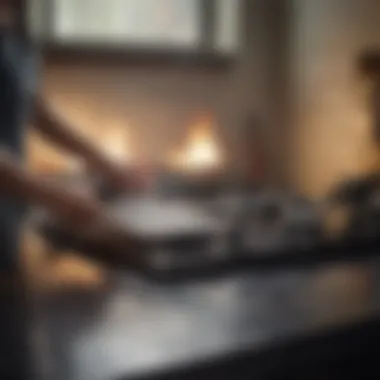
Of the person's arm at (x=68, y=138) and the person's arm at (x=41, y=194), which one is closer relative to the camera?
the person's arm at (x=41, y=194)

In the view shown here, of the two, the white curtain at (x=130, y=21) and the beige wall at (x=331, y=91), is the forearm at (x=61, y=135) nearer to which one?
the white curtain at (x=130, y=21)

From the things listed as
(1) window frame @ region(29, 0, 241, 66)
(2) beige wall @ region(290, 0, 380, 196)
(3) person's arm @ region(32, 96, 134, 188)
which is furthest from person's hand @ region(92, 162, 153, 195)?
(2) beige wall @ region(290, 0, 380, 196)

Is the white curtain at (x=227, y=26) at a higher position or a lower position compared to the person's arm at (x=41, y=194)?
higher

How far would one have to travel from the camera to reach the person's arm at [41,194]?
2.30 ft

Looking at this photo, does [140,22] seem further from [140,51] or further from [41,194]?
[41,194]

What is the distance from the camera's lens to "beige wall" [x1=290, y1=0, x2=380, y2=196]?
1.06m

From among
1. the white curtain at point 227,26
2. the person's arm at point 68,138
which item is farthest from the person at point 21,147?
the white curtain at point 227,26

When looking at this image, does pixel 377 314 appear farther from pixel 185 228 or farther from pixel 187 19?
pixel 187 19

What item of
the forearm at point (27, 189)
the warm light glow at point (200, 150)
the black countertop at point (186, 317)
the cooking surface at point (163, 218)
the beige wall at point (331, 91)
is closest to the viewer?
the black countertop at point (186, 317)

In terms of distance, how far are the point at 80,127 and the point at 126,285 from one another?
0.24 metres

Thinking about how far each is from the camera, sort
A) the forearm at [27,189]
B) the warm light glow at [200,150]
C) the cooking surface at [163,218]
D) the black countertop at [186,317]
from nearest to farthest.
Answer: the black countertop at [186,317]
the forearm at [27,189]
the cooking surface at [163,218]
the warm light glow at [200,150]

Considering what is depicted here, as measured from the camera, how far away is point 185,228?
0.83 metres

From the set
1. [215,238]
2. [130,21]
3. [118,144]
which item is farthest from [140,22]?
[215,238]

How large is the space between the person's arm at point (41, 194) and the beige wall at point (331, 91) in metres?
0.38
